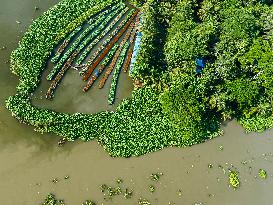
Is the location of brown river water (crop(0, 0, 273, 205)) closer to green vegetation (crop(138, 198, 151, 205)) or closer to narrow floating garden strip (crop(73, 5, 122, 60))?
green vegetation (crop(138, 198, 151, 205))

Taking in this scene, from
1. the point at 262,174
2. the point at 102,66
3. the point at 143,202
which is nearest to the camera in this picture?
the point at 143,202

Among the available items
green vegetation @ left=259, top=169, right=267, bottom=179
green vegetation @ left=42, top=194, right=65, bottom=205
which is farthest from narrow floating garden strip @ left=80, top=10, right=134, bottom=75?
green vegetation @ left=259, top=169, right=267, bottom=179

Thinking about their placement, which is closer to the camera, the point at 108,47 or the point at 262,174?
the point at 262,174

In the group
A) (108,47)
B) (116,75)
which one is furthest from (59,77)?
(108,47)

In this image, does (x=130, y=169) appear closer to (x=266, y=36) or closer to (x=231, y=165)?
(x=231, y=165)

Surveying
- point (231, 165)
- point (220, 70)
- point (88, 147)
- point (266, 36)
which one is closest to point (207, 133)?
point (231, 165)

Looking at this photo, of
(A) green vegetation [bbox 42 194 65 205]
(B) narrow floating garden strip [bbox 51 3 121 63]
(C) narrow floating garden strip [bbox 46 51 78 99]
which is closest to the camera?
(A) green vegetation [bbox 42 194 65 205]

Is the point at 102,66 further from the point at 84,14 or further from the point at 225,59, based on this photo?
the point at 225,59

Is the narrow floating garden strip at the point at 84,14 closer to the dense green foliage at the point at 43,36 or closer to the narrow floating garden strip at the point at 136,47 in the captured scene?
the dense green foliage at the point at 43,36
